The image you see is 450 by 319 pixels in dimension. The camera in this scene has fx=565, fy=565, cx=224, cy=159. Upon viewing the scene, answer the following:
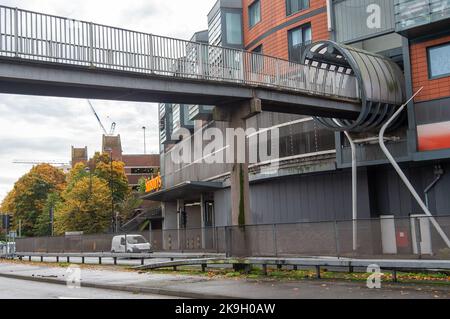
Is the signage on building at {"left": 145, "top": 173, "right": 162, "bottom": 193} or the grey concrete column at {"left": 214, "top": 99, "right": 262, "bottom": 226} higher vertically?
the signage on building at {"left": 145, "top": 173, "right": 162, "bottom": 193}

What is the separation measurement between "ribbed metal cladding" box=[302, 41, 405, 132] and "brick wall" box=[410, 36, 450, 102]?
3.01ft

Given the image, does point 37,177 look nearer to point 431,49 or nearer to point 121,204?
point 121,204

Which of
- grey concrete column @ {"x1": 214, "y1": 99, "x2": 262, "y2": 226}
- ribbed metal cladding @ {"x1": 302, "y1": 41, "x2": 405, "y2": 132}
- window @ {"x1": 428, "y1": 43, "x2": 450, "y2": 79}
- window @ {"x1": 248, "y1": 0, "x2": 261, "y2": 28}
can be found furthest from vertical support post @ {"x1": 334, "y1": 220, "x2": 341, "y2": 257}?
window @ {"x1": 248, "y1": 0, "x2": 261, "y2": 28}

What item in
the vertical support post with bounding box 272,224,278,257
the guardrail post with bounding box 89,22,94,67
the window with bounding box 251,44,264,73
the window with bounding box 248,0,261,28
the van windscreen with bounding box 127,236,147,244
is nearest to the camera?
the guardrail post with bounding box 89,22,94,67

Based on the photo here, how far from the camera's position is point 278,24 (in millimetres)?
36469

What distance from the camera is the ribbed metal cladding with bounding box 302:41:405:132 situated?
934 inches

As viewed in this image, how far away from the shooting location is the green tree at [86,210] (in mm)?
69562

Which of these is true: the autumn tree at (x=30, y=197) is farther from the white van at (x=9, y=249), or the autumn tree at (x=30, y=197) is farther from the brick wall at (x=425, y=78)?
the brick wall at (x=425, y=78)

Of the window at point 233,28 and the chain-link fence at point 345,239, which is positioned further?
the window at point 233,28

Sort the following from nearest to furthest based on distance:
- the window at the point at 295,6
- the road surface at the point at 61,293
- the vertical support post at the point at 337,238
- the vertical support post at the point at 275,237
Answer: the road surface at the point at 61,293 → the vertical support post at the point at 337,238 → the vertical support post at the point at 275,237 → the window at the point at 295,6

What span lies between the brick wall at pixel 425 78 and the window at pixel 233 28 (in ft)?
58.5

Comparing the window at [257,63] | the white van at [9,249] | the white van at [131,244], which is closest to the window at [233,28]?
the white van at [131,244]

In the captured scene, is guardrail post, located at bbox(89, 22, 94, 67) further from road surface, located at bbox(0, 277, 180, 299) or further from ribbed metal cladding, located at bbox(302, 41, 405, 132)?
ribbed metal cladding, located at bbox(302, 41, 405, 132)
